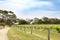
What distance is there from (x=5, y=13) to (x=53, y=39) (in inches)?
3180

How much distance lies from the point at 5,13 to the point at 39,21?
58.5ft

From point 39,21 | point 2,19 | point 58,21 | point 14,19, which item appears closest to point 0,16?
point 2,19

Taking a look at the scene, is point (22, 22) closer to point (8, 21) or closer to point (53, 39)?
point (8, 21)

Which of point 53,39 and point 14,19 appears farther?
point 14,19

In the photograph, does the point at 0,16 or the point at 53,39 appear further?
the point at 0,16

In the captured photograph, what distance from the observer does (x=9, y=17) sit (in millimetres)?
98438

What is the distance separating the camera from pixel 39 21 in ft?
309

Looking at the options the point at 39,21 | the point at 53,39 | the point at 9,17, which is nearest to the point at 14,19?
the point at 9,17

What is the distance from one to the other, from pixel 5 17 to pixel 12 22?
5204 mm

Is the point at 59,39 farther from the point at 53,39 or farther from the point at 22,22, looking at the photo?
the point at 22,22

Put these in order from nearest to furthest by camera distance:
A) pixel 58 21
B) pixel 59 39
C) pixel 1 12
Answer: pixel 59 39 → pixel 58 21 → pixel 1 12

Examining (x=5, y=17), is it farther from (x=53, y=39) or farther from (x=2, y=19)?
(x=53, y=39)

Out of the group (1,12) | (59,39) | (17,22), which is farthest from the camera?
(17,22)

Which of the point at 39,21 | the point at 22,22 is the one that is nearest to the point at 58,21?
the point at 39,21
